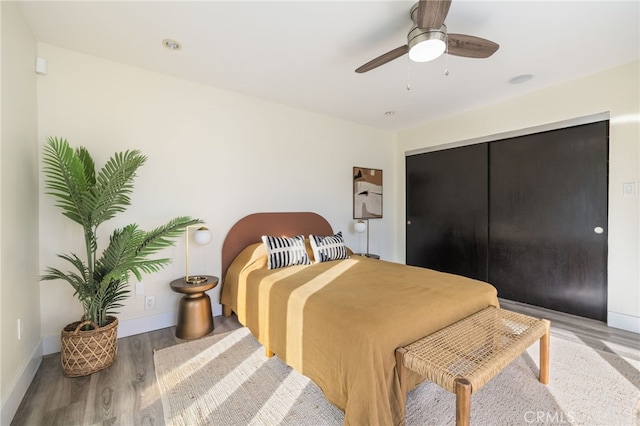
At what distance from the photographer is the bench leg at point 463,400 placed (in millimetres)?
1200

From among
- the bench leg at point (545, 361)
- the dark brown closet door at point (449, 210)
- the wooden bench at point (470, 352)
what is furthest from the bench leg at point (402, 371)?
the dark brown closet door at point (449, 210)

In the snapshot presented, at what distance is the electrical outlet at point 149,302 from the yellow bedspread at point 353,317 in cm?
75

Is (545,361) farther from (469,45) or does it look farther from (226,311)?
(226,311)

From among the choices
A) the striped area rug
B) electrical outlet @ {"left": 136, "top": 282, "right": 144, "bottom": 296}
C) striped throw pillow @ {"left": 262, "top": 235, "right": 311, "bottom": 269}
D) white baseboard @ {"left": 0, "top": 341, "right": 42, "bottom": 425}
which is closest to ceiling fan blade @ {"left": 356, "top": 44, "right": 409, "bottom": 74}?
striped throw pillow @ {"left": 262, "top": 235, "right": 311, "bottom": 269}

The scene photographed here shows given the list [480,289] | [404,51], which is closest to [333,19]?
[404,51]

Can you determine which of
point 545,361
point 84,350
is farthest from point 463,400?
point 84,350

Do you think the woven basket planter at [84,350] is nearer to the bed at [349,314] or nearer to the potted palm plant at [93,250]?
the potted palm plant at [93,250]

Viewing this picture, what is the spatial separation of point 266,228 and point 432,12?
2.51 meters

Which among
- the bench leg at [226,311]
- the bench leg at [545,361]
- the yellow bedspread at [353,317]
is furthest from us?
the bench leg at [226,311]

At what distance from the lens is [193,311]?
2.49m

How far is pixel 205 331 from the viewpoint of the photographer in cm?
253

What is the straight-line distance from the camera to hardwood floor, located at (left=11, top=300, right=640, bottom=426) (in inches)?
60.5

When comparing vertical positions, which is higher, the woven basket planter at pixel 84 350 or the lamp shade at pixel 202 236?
the lamp shade at pixel 202 236

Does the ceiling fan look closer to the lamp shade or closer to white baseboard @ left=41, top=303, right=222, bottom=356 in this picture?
the lamp shade
